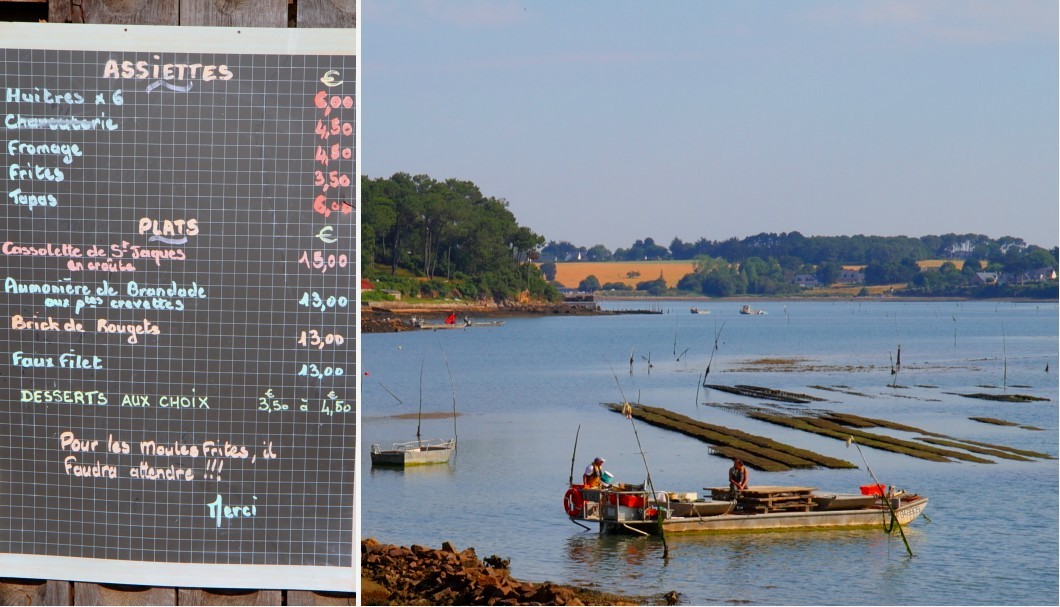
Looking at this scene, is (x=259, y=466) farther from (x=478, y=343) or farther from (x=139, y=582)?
(x=478, y=343)

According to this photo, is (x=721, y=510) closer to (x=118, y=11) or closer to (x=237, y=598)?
(x=237, y=598)

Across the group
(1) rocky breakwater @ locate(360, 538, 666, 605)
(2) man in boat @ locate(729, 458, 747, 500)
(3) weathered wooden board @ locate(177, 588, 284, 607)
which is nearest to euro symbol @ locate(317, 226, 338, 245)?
(3) weathered wooden board @ locate(177, 588, 284, 607)

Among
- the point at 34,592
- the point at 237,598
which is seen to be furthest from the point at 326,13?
the point at 34,592

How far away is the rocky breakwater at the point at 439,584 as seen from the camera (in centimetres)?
1348

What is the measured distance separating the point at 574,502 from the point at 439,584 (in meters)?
8.56

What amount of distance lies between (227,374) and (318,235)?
2.55 feet

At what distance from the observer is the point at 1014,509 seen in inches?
1061

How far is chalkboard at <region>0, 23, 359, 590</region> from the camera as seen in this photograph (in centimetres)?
526

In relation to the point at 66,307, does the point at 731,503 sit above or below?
below

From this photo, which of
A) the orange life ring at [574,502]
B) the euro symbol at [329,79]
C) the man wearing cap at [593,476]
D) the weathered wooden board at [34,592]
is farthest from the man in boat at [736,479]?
the euro symbol at [329,79]

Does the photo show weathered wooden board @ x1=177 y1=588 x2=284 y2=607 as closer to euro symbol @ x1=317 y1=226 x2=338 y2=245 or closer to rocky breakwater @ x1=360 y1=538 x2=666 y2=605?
euro symbol @ x1=317 y1=226 x2=338 y2=245

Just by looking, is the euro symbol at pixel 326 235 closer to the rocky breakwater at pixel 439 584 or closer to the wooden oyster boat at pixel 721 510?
the rocky breakwater at pixel 439 584

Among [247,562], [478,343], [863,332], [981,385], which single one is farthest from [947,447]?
[863,332]

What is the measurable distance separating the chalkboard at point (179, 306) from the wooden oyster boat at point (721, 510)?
1698cm
